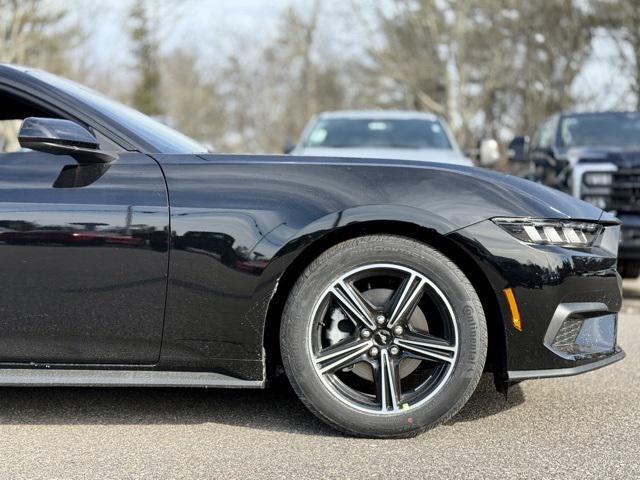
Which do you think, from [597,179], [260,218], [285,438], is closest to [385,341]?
[285,438]

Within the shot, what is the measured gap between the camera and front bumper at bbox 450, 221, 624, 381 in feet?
10.1

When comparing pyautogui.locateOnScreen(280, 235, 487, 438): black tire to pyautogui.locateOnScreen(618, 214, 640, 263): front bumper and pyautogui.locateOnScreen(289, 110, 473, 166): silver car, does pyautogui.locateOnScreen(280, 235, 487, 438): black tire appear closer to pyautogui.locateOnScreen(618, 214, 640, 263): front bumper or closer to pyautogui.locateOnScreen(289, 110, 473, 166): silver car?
pyautogui.locateOnScreen(618, 214, 640, 263): front bumper

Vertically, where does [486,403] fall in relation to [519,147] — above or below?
below

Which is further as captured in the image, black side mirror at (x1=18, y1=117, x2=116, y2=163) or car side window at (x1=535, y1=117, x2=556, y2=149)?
car side window at (x1=535, y1=117, x2=556, y2=149)

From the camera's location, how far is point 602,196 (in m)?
7.43

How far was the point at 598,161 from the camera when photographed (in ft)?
24.9

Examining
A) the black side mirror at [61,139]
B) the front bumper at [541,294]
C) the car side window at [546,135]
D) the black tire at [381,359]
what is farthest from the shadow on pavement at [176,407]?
the car side window at [546,135]

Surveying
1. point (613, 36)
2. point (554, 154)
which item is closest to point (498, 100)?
point (613, 36)

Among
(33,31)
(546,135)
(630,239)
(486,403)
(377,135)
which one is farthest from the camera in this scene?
(33,31)

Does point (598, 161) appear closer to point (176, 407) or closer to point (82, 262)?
point (176, 407)

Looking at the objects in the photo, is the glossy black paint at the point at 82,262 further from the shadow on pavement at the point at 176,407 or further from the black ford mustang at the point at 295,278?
the shadow on pavement at the point at 176,407

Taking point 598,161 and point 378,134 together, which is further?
point 378,134

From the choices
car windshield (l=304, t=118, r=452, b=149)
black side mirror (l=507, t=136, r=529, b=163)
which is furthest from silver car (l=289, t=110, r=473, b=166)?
black side mirror (l=507, t=136, r=529, b=163)

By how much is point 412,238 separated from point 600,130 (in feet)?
21.1
